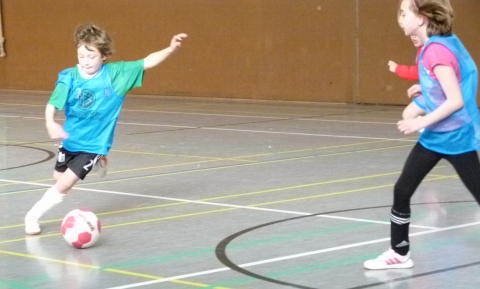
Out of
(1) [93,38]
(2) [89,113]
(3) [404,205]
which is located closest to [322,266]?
(3) [404,205]

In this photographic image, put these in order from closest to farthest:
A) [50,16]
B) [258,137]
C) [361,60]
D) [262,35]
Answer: [258,137] → [361,60] → [262,35] → [50,16]

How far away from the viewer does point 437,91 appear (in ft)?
14.9

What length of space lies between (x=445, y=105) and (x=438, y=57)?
0.24 m

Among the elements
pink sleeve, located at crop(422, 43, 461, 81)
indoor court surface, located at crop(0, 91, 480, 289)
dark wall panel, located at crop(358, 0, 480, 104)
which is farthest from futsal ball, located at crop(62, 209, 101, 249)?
dark wall panel, located at crop(358, 0, 480, 104)

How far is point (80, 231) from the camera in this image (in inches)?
214

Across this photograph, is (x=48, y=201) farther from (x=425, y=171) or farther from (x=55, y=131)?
(x=425, y=171)

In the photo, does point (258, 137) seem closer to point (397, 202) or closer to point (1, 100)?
point (397, 202)

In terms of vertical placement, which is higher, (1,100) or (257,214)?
(257,214)

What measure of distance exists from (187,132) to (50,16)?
10.2 metres

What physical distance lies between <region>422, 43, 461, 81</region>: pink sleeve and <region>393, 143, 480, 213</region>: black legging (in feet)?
1.33

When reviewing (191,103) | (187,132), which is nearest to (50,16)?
(191,103)

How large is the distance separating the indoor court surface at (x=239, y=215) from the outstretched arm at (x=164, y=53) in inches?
42.8

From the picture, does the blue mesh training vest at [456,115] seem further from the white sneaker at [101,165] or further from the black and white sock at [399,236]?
the white sneaker at [101,165]

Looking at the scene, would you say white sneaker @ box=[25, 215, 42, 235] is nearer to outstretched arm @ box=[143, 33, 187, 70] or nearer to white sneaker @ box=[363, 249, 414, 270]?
outstretched arm @ box=[143, 33, 187, 70]
